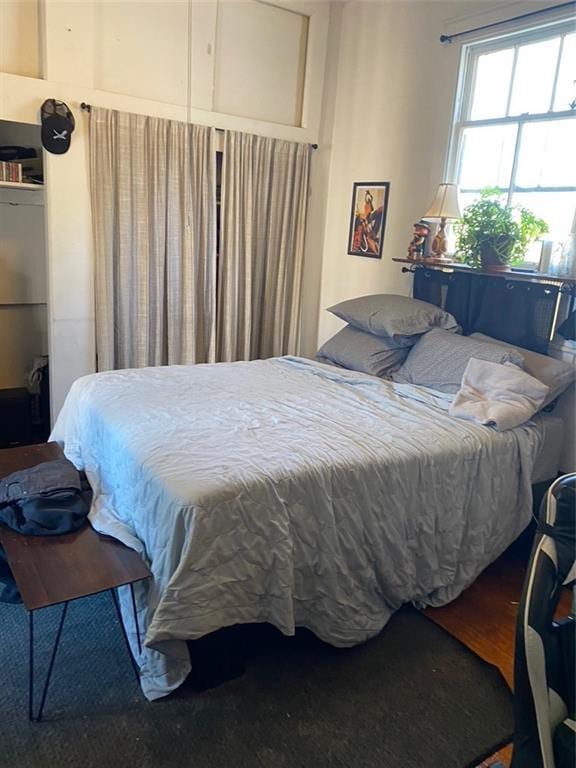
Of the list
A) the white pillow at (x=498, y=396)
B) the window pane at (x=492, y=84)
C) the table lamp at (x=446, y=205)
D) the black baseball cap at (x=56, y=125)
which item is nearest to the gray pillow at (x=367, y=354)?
the white pillow at (x=498, y=396)

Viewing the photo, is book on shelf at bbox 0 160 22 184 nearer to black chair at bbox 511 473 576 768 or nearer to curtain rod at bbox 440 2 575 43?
curtain rod at bbox 440 2 575 43

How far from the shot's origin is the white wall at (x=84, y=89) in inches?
124

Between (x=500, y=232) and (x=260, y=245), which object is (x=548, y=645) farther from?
(x=260, y=245)

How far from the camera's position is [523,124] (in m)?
2.96

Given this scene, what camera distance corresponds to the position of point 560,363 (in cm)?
266

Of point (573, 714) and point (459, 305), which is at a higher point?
point (459, 305)

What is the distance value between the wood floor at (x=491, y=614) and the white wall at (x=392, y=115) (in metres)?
1.82

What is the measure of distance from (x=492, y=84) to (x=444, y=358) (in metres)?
1.55

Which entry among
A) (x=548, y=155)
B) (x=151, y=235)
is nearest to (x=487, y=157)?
(x=548, y=155)

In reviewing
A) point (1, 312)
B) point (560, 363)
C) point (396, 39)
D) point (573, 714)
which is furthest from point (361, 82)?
point (573, 714)

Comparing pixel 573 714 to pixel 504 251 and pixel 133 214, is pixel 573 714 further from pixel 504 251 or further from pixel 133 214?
pixel 133 214

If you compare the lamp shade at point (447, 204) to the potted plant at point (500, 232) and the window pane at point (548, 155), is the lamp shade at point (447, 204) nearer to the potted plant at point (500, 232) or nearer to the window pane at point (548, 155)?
the potted plant at point (500, 232)

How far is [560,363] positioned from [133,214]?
254 centimetres

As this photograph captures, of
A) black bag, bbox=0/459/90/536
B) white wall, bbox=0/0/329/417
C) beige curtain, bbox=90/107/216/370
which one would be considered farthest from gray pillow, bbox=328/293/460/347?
black bag, bbox=0/459/90/536
